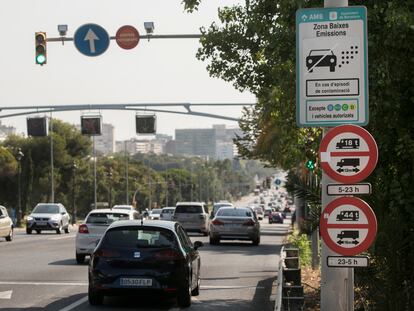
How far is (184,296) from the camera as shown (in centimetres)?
1496

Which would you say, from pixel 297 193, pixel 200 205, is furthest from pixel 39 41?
pixel 200 205

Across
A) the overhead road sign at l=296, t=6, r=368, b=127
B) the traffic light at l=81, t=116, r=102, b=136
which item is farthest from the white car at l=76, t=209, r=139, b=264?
the traffic light at l=81, t=116, r=102, b=136

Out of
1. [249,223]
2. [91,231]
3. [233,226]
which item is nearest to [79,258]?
[91,231]

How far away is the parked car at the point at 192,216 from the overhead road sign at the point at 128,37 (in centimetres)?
2382

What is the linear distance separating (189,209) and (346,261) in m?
38.2

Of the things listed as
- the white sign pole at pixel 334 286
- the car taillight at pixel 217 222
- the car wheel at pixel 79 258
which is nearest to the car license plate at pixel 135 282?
the white sign pole at pixel 334 286

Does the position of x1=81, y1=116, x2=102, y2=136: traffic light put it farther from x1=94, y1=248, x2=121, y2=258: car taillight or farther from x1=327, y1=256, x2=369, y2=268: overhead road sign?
x1=327, y1=256, x2=369, y2=268: overhead road sign

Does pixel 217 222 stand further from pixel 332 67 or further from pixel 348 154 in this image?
pixel 348 154

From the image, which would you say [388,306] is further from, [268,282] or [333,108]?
[268,282]

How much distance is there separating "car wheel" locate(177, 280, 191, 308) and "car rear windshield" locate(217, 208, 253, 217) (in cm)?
2249

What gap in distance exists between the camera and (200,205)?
1822 inches

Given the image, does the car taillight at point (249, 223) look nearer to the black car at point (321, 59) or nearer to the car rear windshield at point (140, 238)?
the car rear windshield at point (140, 238)

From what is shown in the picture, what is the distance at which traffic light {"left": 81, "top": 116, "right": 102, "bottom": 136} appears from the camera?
46344 millimetres

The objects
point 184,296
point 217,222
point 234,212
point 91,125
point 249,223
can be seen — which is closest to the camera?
point 184,296
